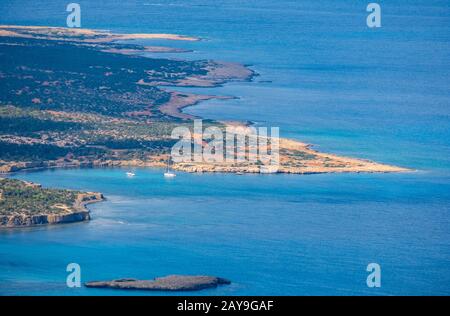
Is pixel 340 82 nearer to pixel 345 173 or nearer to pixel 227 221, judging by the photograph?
pixel 345 173

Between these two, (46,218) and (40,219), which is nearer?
(40,219)

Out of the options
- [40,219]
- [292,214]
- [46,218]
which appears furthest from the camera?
[292,214]

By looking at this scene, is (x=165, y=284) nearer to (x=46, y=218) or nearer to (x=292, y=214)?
(x=46, y=218)

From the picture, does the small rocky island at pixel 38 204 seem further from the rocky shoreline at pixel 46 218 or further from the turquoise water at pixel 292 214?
the turquoise water at pixel 292 214

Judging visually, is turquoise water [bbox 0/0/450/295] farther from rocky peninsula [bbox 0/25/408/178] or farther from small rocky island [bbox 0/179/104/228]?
rocky peninsula [bbox 0/25/408/178]

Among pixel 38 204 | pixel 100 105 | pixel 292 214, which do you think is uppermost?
pixel 100 105

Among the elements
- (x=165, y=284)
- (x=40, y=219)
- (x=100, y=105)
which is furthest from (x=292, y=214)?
(x=100, y=105)

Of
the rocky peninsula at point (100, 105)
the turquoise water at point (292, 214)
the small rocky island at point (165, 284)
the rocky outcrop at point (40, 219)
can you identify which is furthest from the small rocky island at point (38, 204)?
the small rocky island at point (165, 284)
